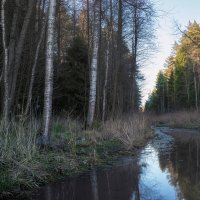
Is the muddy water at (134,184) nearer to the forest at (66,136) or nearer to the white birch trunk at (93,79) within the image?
the forest at (66,136)

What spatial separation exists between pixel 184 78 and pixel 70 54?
3873cm

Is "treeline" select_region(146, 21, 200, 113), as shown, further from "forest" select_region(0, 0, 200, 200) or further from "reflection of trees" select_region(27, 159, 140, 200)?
"reflection of trees" select_region(27, 159, 140, 200)

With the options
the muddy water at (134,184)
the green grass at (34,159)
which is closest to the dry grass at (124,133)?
the green grass at (34,159)

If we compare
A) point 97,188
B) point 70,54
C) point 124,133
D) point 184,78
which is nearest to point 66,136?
point 124,133

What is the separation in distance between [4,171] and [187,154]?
27.6 ft

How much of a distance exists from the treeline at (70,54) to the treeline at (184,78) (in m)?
17.3

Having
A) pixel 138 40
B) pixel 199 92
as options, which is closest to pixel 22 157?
pixel 138 40

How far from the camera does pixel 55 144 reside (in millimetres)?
11195

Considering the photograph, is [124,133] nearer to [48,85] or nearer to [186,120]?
[48,85]

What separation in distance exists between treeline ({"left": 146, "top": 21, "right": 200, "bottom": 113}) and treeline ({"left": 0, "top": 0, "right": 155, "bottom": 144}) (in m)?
17.3

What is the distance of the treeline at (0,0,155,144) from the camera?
1313cm

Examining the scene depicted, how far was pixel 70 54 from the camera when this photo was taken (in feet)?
83.6

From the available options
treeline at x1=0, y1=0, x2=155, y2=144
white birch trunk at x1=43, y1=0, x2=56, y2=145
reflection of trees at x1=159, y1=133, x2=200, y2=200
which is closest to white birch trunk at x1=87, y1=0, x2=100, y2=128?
treeline at x1=0, y1=0, x2=155, y2=144

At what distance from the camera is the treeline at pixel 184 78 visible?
50.5 meters
